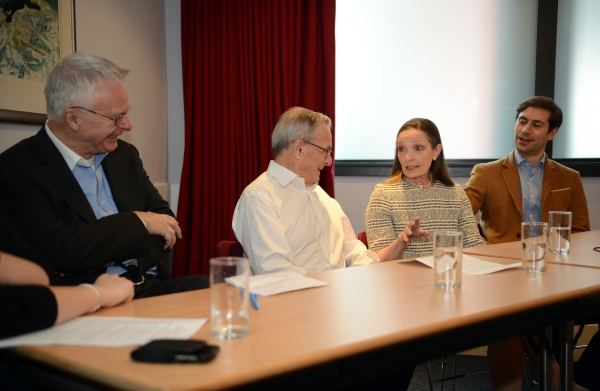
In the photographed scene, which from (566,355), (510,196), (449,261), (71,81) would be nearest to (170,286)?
(71,81)

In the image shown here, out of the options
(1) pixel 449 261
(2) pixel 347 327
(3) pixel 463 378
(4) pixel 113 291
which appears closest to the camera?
(2) pixel 347 327

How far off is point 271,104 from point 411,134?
1562 millimetres

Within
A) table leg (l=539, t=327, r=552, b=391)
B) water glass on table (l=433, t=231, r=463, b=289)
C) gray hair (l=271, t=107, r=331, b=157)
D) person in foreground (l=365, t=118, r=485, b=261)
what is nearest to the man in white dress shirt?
gray hair (l=271, t=107, r=331, b=157)

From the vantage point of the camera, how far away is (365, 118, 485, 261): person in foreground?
285 centimetres

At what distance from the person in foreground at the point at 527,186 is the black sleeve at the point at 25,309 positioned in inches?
108

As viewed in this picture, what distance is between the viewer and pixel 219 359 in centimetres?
100

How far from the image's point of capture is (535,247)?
1915 mm

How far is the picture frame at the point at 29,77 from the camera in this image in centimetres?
287

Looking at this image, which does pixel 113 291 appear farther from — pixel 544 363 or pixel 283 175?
pixel 544 363

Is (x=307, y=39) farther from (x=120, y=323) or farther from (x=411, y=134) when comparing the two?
(x=120, y=323)

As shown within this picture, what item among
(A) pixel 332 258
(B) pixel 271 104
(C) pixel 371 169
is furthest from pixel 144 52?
(A) pixel 332 258

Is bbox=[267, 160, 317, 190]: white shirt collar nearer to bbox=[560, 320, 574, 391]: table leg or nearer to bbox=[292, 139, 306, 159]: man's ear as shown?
bbox=[292, 139, 306, 159]: man's ear

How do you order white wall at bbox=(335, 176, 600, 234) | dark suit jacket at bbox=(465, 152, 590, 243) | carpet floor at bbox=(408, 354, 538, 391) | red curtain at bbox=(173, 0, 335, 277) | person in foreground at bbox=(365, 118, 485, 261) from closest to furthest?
1. person in foreground at bbox=(365, 118, 485, 261)
2. carpet floor at bbox=(408, 354, 538, 391)
3. dark suit jacket at bbox=(465, 152, 590, 243)
4. red curtain at bbox=(173, 0, 335, 277)
5. white wall at bbox=(335, 176, 600, 234)

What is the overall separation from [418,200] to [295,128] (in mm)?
749
